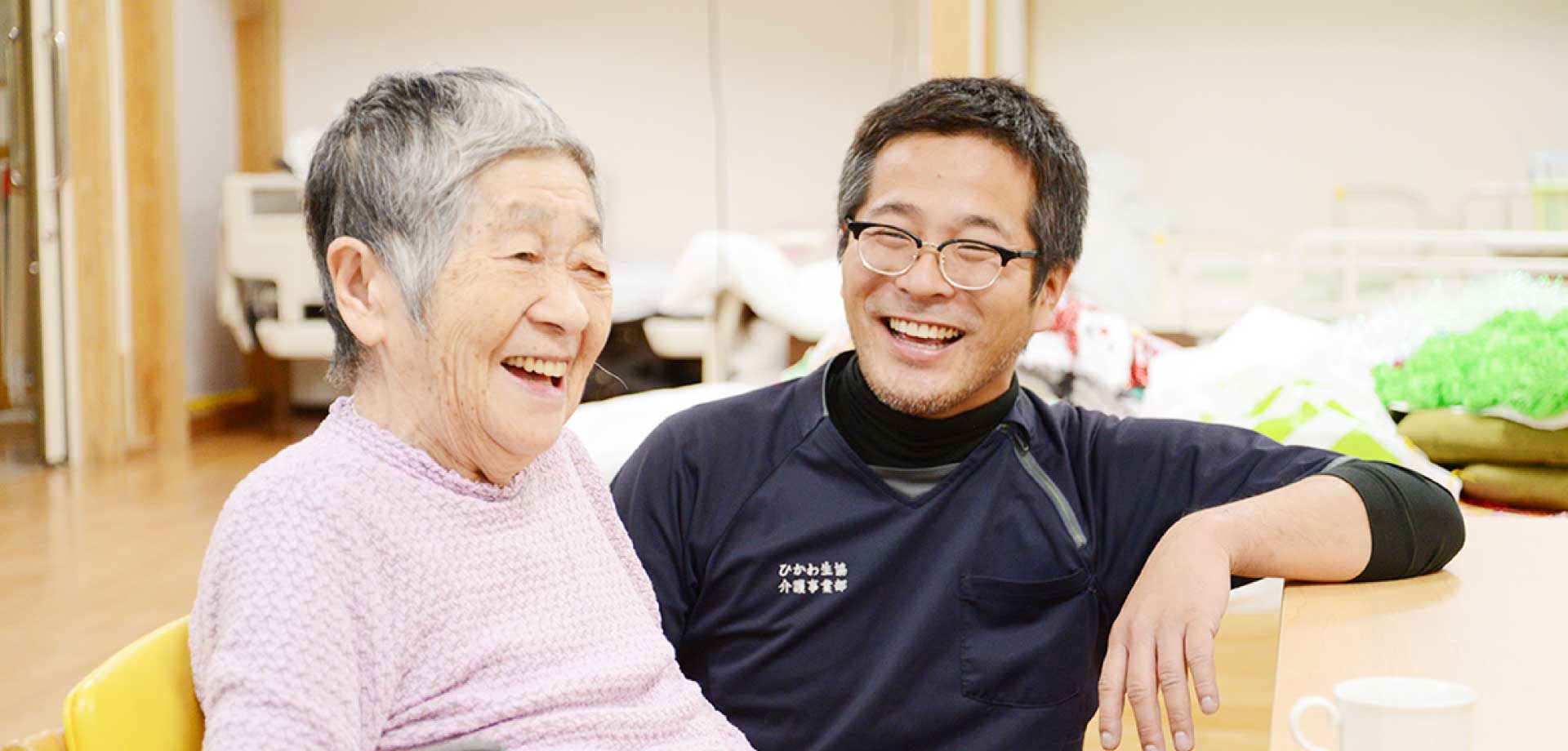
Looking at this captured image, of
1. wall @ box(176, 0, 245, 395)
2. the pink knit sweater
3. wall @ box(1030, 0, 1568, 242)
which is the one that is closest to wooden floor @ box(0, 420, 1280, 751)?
wall @ box(176, 0, 245, 395)

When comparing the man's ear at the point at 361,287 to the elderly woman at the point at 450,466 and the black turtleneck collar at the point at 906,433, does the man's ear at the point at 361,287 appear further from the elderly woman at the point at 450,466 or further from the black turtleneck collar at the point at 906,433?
the black turtleneck collar at the point at 906,433

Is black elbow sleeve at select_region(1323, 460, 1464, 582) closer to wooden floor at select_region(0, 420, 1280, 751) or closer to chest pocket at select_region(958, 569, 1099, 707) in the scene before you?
chest pocket at select_region(958, 569, 1099, 707)

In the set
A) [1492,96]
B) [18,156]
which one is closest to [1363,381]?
[1492,96]

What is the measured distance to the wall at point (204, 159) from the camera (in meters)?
6.11

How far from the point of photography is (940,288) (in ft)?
4.76

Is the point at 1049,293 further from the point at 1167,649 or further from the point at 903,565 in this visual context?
the point at 1167,649

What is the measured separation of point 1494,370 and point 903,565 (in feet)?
4.52

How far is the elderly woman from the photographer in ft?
2.90

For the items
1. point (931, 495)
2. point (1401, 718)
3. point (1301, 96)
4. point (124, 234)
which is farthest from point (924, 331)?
point (124, 234)

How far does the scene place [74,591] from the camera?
11.4 feet

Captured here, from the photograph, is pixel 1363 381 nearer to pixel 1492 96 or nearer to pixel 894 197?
pixel 894 197

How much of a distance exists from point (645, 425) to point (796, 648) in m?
1.27

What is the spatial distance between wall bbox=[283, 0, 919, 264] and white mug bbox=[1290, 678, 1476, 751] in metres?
5.51

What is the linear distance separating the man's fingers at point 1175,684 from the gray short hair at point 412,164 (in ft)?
2.05
